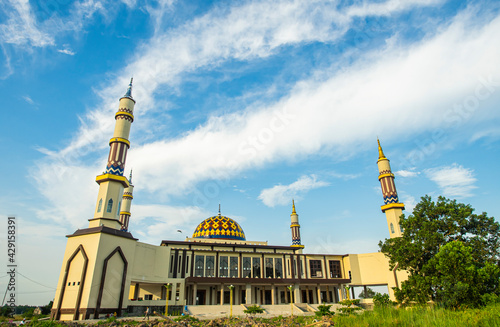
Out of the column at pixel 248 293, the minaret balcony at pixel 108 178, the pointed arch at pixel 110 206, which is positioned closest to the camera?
the pointed arch at pixel 110 206

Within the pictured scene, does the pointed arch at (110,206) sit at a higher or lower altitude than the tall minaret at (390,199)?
lower

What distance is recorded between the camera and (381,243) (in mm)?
31078

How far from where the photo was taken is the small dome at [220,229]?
44.9 m

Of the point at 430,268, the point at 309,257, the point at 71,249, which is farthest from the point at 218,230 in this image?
the point at 430,268

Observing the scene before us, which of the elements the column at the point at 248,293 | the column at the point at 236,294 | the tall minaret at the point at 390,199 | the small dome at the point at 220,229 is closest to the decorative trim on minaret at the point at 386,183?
the tall minaret at the point at 390,199

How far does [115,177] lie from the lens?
2803 cm

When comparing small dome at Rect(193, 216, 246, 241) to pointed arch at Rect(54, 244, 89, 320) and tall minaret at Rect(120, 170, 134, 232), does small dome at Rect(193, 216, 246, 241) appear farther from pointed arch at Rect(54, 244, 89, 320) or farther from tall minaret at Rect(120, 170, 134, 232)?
pointed arch at Rect(54, 244, 89, 320)

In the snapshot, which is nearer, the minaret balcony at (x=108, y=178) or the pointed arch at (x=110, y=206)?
the pointed arch at (x=110, y=206)

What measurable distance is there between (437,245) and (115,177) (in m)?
28.2

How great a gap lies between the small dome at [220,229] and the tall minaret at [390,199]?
2099cm

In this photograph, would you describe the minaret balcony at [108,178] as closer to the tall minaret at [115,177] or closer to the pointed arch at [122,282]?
the tall minaret at [115,177]

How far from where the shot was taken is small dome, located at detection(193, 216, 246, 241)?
44938 millimetres

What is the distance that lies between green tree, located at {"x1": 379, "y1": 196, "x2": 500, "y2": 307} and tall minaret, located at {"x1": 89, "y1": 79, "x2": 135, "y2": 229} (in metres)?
24.7

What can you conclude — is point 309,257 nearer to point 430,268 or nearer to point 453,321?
point 430,268
